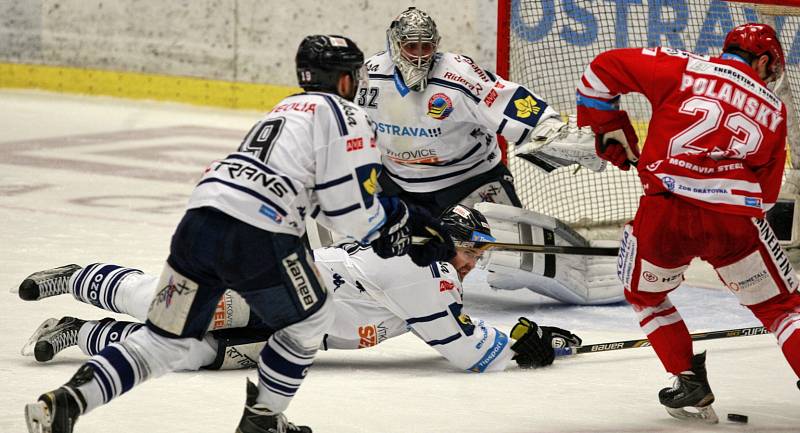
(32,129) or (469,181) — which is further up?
(469,181)

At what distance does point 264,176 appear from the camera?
287cm

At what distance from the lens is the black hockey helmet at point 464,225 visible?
3.74 meters

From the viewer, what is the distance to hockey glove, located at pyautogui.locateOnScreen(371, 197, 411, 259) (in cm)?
301

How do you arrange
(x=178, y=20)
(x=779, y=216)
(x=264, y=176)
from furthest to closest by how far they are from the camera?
(x=178, y=20) < (x=779, y=216) < (x=264, y=176)

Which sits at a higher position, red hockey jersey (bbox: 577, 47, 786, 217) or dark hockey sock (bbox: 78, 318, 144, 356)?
red hockey jersey (bbox: 577, 47, 786, 217)

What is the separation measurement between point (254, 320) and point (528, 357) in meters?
0.83

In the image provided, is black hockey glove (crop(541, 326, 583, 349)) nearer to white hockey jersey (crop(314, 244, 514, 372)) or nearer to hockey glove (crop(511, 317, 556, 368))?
hockey glove (crop(511, 317, 556, 368))

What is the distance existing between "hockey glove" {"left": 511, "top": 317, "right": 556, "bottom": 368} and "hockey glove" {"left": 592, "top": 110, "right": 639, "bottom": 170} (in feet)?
2.05

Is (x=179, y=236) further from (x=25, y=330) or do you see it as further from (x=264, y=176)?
(x=25, y=330)

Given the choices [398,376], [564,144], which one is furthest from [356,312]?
[564,144]

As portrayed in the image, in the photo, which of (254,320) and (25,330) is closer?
(254,320)

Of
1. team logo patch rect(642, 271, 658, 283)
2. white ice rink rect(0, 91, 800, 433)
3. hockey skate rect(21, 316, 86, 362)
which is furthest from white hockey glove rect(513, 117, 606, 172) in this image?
hockey skate rect(21, 316, 86, 362)

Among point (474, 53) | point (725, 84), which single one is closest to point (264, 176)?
point (725, 84)

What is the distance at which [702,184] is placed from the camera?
10.7 feet
